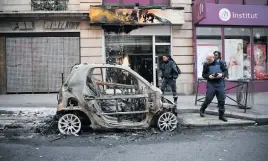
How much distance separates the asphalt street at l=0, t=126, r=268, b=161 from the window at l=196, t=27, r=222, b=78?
7771 millimetres

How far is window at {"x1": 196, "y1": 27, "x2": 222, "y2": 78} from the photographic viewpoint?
15922 mm

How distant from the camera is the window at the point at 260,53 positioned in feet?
Result: 54.5

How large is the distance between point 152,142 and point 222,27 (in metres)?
10.2

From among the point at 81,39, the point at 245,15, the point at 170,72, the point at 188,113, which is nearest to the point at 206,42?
the point at 245,15

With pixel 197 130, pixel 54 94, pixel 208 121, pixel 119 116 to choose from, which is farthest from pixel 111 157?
pixel 54 94

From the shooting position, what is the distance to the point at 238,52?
53.9ft

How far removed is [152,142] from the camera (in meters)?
7.16

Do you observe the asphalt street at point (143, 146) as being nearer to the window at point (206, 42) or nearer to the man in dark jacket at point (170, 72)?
the man in dark jacket at point (170, 72)

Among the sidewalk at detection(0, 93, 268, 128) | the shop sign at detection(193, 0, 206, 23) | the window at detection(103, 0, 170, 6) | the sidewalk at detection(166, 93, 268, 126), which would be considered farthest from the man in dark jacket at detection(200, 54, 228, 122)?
the window at detection(103, 0, 170, 6)

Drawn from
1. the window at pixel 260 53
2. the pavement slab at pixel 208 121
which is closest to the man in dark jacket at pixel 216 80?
the pavement slab at pixel 208 121

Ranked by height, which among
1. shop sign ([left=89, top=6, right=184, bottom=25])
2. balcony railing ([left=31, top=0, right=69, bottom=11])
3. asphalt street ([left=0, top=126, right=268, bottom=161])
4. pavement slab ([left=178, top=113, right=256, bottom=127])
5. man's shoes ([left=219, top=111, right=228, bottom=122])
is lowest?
asphalt street ([left=0, top=126, right=268, bottom=161])

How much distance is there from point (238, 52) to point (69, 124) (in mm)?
10792

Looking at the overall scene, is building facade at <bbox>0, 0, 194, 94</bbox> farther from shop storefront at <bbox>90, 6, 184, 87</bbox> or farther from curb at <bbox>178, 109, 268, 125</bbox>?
curb at <bbox>178, 109, 268, 125</bbox>

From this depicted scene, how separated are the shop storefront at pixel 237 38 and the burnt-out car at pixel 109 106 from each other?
307 inches
